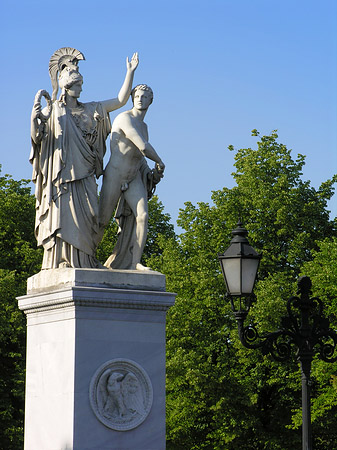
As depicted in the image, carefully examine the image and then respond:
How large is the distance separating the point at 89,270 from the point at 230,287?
2178 mm

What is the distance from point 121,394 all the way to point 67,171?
3356 millimetres

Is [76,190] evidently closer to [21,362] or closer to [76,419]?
[76,419]

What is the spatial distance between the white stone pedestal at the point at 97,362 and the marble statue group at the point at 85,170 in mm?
496

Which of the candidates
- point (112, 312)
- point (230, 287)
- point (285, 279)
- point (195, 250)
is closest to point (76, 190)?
point (112, 312)

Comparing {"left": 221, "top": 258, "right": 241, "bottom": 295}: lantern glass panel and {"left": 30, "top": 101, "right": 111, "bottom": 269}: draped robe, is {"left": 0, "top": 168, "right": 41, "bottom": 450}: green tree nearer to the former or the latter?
{"left": 30, "top": 101, "right": 111, "bottom": 269}: draped robe

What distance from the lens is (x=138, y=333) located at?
15383 millimetres

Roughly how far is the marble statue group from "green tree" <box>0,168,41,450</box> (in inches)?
882

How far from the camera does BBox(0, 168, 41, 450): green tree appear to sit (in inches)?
1501

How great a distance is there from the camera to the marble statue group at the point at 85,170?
51.5 ft

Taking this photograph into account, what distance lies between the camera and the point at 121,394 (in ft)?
49.2

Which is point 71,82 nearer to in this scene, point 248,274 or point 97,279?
point 97,279

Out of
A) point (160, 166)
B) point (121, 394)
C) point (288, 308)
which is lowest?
point (121, 394)

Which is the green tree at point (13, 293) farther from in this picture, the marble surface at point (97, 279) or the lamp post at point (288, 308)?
the lamp post at point (288, 308)

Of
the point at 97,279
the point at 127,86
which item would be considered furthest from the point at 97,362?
the point at 127,86
